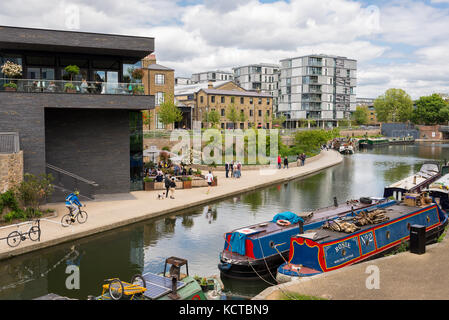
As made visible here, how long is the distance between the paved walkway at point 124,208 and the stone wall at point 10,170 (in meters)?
2.20

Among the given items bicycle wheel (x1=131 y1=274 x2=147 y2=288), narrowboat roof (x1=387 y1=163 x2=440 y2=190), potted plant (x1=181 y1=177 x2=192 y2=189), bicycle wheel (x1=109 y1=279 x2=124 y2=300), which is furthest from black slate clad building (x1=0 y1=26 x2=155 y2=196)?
narrowboat roof (x1=387 y1=163 x2=440 y2=190)

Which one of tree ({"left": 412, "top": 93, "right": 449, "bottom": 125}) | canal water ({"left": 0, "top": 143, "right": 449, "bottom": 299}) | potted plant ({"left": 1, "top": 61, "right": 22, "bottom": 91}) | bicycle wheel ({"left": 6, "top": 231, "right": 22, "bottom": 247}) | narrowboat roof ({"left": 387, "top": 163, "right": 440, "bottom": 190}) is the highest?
tree ({"left": 412, "top": 93, "right": 449, "bottom": 125})

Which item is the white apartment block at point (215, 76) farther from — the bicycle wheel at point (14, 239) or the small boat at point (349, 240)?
the bicycle wheel at point (14, 239)

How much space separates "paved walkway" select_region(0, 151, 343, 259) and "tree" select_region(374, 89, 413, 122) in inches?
4293

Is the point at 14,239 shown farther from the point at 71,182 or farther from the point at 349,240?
the point at 349,240

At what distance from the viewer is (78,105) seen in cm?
2314

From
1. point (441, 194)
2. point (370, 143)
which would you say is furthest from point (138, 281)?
point (370, 143)

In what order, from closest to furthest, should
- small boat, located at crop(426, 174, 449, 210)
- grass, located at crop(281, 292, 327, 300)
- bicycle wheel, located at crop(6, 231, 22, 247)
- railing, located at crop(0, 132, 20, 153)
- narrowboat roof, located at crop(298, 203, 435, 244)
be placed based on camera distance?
grass, located at crop(281, 292, 327, 300)
narrowboat roof, located at crop(298, 203, 435, 244)
bicycle wheel, located at crop(6, 231, 22, 247)
railing, located at crop(0, 132, 20, 153)
small boat, located at crop(426, 174, 449, 210)

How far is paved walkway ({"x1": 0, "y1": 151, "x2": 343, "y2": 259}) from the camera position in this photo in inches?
660

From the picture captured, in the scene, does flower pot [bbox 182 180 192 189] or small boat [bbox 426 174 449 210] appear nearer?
small boat [bbox 426 174 449 210]

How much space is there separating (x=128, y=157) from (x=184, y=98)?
58044 mm

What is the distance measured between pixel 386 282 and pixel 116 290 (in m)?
7.01

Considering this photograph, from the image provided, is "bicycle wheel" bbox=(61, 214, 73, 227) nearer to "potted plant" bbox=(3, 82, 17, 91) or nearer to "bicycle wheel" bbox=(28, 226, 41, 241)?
"bicycle wheel" bbox=(28, 226, 41, 241)

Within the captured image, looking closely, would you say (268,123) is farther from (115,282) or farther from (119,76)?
(115,282)
